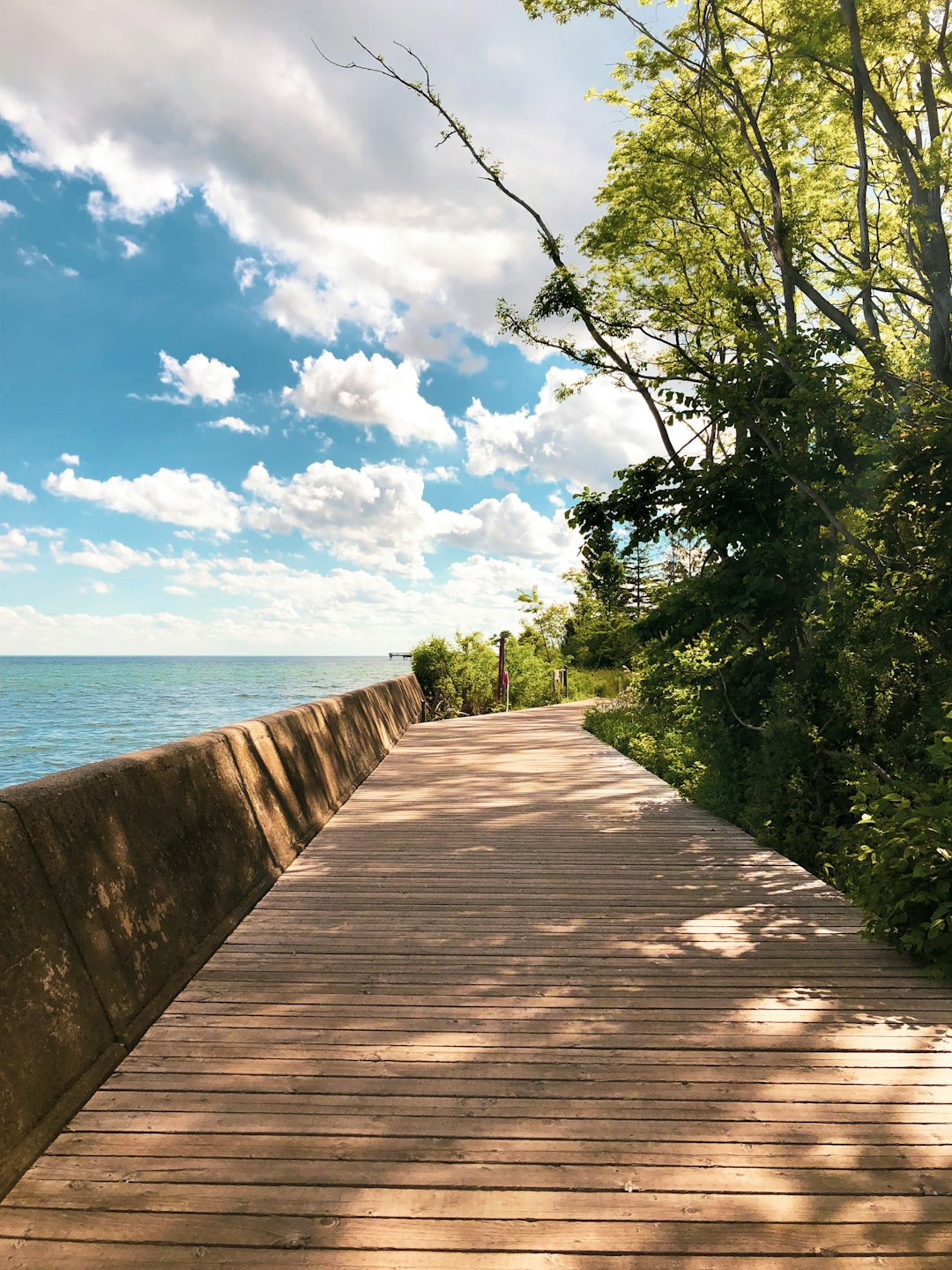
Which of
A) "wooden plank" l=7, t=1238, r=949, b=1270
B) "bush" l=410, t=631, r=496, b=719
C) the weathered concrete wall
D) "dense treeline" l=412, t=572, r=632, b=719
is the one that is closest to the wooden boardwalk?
"wooden plank" l=7, t=1238, r=949, b=1270

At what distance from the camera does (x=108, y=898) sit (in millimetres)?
2926

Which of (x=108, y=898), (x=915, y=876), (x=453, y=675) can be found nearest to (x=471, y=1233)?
(x=108, y=898)

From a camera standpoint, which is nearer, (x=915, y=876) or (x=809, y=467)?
(x=915, y=876)

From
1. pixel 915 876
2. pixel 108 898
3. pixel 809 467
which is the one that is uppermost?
pixel 809 467

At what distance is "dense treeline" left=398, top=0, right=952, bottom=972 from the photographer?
528cm

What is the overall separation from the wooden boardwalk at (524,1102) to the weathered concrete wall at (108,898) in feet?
0.44

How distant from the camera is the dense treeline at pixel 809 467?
17.3ft

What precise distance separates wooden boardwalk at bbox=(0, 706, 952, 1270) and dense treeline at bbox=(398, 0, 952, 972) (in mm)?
922

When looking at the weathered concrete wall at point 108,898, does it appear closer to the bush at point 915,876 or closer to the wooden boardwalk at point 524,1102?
the wooden boardwalk at point 524,1102

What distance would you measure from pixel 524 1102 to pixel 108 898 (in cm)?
167

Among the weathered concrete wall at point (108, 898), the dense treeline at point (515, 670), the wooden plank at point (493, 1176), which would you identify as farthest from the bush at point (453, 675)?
the wooden plank at point (493, 1176)

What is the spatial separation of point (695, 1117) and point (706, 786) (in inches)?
211

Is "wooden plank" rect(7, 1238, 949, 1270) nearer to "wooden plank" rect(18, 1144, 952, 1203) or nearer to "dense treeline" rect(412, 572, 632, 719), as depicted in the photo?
"wooden plank" rect(18, 1144, 952, 1203)

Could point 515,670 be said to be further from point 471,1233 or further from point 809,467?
point 471,1233
